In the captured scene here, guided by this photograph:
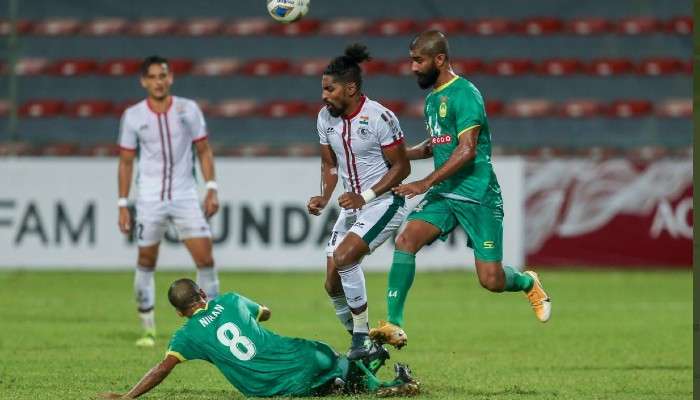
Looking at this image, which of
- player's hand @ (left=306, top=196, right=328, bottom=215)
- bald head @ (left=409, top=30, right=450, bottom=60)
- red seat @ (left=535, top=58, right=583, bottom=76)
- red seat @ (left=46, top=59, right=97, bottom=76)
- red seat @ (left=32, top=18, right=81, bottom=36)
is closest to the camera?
player's hand @ (left=306, top=196, right=328, bottom=215)

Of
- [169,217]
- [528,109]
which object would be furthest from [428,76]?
[528,109]

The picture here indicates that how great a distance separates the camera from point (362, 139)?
8562mm

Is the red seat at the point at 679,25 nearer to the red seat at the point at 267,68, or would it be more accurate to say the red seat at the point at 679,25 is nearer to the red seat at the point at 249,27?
the red seat at the point at 267,68

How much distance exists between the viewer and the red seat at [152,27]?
2084 cm

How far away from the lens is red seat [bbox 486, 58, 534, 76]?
801 inches

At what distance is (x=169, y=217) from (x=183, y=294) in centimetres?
396

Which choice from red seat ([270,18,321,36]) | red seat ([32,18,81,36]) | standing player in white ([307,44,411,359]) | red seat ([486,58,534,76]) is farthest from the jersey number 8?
red seat ([32,18,81,36])

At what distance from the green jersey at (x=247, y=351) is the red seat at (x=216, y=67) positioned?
1336 centimetres

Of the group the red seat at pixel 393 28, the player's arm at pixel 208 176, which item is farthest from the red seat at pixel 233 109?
the player's arm at pixel 208 176

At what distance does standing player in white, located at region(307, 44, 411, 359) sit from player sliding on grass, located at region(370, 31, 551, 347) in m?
0.18

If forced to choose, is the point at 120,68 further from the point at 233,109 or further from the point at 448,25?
the point at 448,25

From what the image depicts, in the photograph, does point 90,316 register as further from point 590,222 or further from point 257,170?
point 590,222

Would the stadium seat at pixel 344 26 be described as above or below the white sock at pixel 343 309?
above

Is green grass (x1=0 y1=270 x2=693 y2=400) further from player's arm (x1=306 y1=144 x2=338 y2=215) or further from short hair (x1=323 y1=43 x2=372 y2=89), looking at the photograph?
short hair (x1=323 y1=43 x2=372 y2=89)
